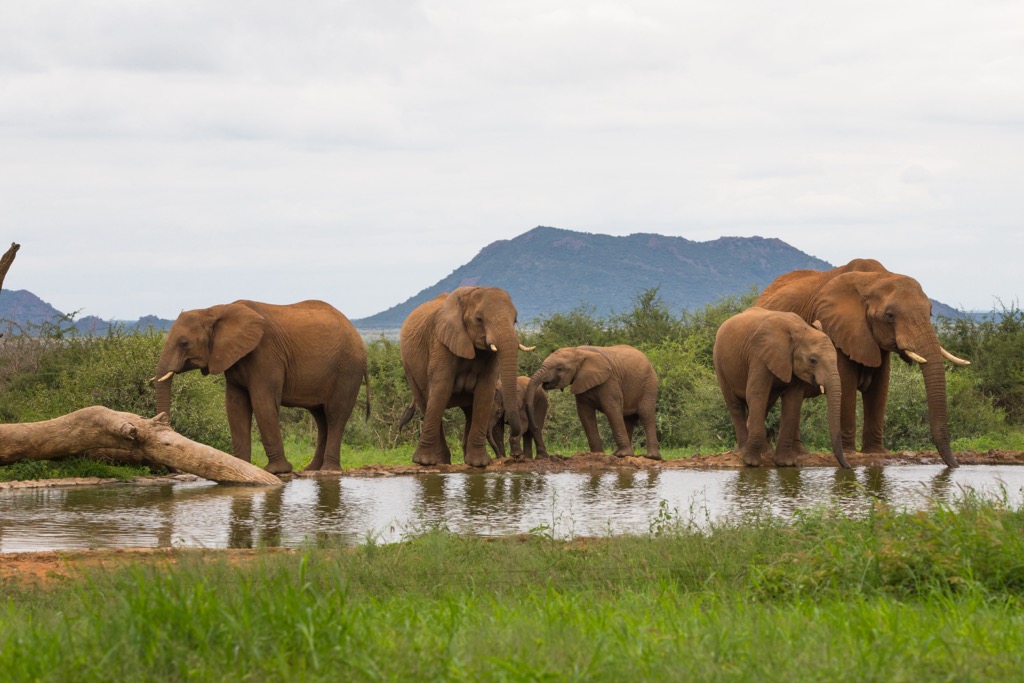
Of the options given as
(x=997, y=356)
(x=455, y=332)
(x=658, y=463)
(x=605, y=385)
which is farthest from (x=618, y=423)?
(x=997, y=356)

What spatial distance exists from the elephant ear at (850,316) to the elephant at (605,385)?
12.0 feet

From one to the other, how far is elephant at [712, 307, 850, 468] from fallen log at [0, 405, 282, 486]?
6.59 meters

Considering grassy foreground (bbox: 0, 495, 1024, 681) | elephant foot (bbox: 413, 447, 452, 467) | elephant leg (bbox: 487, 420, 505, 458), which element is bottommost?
grassy foreground (bbox: 0, 495, 1024, 681)

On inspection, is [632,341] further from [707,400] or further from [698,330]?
[707,400]

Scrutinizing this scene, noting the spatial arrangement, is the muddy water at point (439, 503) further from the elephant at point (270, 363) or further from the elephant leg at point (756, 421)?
the elephant at point (270, 363)

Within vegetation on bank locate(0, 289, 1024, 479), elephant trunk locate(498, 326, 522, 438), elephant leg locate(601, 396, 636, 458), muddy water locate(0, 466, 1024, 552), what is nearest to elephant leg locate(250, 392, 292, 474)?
muddy water locate(0, 466, 1024, 552)

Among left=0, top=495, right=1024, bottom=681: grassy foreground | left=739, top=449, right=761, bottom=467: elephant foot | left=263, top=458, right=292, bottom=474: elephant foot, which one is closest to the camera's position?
left=0, top=495, right=1024, bottom=681: grassy foreground

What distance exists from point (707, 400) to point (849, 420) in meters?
6.25

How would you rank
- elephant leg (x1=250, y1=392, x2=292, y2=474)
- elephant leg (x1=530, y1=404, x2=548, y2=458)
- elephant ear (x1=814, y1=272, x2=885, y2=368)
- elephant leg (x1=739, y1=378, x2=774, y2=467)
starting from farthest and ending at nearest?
elephant leg (x1=530, y1=404, x2=548, y2=458) < elephant ear (x1=814, y1=272, x2=885, y2=368) < elephant leg (x1=739, y1=378, x2=774, y2=467) < elephant leg (x1=250, y1=392, x2=292, y2=474)

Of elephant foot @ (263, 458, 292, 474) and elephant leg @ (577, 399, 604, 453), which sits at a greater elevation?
elephant leg @ (577, 399, 604, 453)

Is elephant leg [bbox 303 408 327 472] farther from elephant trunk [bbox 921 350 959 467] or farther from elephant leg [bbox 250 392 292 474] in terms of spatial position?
elephant trunk [bbox 921 350 959 467]

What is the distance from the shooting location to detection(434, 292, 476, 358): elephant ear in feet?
55.8

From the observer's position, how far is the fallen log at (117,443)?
15.5m

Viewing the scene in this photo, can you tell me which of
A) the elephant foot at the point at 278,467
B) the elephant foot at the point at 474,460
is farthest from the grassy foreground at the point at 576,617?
the elephant foot at the point at 474,460
